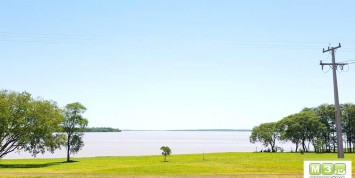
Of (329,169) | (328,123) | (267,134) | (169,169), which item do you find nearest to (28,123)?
(169,169)

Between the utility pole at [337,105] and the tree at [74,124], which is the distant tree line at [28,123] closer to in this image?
the tree at [74,124]

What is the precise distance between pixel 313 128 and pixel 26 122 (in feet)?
298

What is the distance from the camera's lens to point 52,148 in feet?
270

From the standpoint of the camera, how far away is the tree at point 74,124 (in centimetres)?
9038

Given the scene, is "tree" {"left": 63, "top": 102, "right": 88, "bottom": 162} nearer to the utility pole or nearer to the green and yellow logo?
the utility pole

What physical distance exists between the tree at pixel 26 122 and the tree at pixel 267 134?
79902mm

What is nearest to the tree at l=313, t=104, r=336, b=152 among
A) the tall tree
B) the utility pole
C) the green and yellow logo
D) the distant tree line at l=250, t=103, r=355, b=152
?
the distant tree line at l=250, t=103, r=355, b=152

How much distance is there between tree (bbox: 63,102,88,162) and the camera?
3558 inches

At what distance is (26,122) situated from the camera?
78.2 m

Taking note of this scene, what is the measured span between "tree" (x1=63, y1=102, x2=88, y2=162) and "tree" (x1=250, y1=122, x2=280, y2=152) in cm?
7170

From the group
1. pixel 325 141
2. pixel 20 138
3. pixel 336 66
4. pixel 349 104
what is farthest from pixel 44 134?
A: pixel 349 104

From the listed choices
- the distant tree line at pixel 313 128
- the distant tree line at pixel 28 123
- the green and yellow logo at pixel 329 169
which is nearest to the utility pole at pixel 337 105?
the green and yellow logo at pixel 329 169

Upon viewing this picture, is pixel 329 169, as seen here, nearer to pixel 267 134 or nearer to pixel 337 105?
pixel 337 105

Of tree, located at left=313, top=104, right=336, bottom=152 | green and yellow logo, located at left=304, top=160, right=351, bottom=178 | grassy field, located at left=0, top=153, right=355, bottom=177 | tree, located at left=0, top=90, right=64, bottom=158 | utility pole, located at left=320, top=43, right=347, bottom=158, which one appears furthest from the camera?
tree, located at left=313, top=104, right=336, bottom=152
